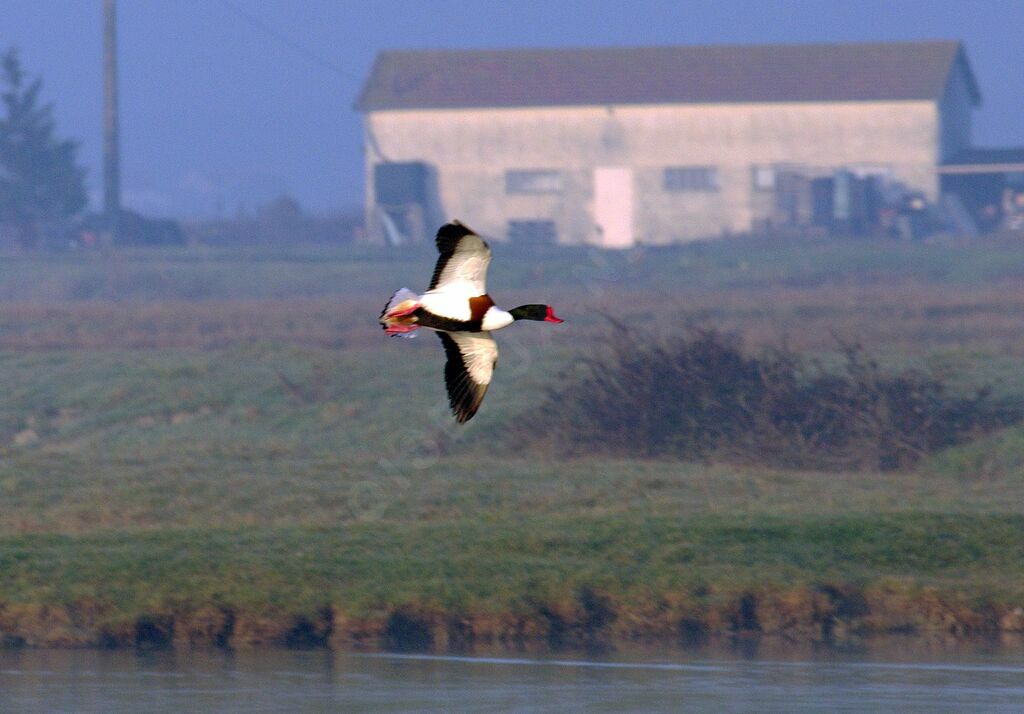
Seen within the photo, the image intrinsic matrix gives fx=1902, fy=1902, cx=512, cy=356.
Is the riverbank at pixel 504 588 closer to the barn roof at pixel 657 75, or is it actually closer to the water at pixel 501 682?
the water at pixel 501 682

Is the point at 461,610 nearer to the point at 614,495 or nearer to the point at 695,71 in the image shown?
the point at 614,495

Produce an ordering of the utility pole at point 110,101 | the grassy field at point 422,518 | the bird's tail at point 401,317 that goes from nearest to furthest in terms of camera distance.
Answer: the bird's tail at point 401,317 → the grassy field at point 422,518 → the utility pole at point 110,101

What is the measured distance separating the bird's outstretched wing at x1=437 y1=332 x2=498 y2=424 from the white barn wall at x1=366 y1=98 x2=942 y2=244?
160 feet

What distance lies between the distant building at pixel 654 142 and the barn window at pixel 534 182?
0.15ft

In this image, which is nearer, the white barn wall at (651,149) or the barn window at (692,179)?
the white barn wall at (651,149)

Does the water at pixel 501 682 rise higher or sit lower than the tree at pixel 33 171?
lower

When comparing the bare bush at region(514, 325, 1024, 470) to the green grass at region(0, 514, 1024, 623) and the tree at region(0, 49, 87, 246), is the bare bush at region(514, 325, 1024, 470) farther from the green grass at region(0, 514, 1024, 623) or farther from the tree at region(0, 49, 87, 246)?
the tree at region(0, 49, 87, 246)

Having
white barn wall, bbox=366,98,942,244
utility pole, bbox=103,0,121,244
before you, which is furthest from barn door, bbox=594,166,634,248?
utility pole, bbox=103,0,121,244

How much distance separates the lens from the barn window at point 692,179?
57562 millimetres

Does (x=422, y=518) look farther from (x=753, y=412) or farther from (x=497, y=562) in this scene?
(x=753, y=412)

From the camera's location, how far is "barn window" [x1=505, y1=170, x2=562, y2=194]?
5859 centimetres

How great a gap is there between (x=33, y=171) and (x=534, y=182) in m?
17.6

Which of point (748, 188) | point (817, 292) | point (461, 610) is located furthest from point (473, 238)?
point (748, 188)

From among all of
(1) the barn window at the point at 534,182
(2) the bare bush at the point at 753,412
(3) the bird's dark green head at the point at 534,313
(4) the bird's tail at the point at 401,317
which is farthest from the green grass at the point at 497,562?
(1) the barn window at the point at 534,182
